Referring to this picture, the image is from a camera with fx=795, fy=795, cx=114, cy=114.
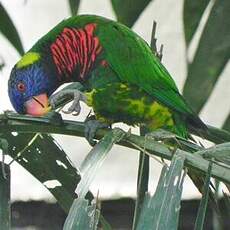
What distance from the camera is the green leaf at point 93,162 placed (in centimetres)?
77

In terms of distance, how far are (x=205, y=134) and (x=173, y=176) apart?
12.5 inches

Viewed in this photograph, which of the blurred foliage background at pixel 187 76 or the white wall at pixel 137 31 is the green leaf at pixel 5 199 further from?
the white wall at pixel 137 31

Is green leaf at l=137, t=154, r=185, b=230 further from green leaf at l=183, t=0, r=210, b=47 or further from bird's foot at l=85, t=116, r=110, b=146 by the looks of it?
green leaf at l=183, t=0, r=210, b=47

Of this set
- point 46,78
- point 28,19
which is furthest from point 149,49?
point 28,19

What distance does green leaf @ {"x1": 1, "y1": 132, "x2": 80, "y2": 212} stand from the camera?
1.01 meters

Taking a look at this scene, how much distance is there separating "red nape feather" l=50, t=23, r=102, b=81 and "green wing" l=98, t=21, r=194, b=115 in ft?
0.06

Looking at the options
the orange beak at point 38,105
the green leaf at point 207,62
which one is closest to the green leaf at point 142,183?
the orange beak at point 38,105

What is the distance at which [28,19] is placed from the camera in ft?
8.01

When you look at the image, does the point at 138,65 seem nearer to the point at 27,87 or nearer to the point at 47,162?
the point at 27,87

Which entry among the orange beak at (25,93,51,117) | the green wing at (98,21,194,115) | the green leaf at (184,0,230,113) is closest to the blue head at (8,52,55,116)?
the orange beak at (25,93,51,117)

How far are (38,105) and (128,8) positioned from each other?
0.81 feet

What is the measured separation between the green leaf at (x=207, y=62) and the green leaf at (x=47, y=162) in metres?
0.34

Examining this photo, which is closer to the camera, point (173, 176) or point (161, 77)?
point (173, 176)

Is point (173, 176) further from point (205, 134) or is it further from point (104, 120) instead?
point (104, 120)
